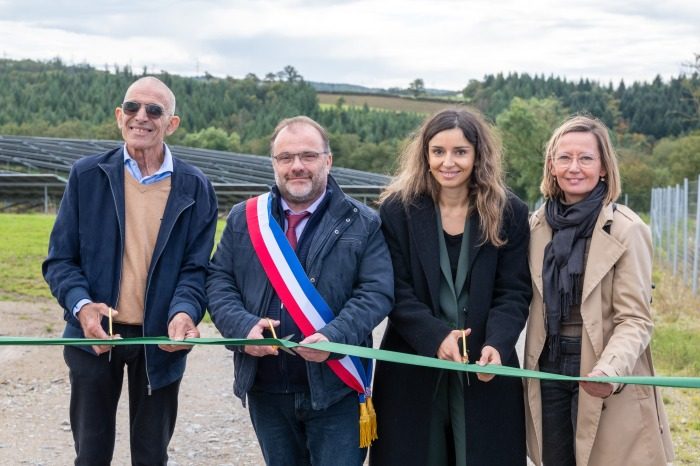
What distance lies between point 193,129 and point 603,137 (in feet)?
242

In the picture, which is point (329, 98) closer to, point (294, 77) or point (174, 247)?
point (294, 77)

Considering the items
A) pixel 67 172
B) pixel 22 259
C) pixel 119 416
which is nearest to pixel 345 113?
pixel 67 172

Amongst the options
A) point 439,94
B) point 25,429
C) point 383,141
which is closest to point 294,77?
point 439,94

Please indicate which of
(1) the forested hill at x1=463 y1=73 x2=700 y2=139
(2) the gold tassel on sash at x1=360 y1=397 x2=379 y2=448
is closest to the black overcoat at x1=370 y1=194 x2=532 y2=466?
(2) the gold tassel on sash at x1=360 y1=397 x2=379 y2=448

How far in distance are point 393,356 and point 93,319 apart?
130cm

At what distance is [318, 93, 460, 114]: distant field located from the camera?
315ft

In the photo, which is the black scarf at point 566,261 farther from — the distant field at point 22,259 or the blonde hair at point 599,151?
the distant field at point 22,259

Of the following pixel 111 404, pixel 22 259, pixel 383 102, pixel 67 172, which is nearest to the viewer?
pixel 111 404

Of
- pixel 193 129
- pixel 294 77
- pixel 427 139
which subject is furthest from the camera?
pixel 294 77

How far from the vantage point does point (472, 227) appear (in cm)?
382

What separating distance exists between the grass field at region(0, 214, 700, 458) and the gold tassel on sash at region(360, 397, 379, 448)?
9.80 feet

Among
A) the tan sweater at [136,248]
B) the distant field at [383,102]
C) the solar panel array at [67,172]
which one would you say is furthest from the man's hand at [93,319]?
the distant field at [383,102]

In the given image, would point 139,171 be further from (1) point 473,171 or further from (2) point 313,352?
(1) point 473,171

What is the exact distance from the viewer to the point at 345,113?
7844cm
